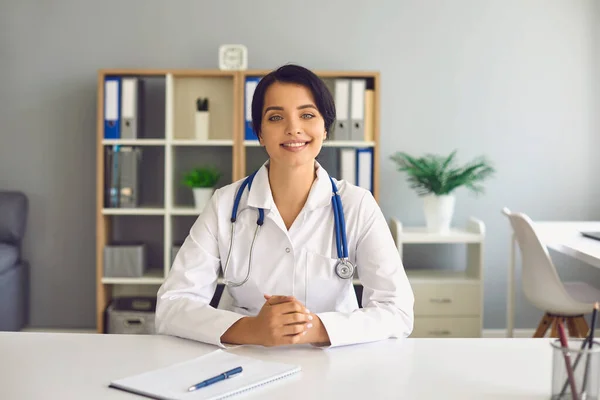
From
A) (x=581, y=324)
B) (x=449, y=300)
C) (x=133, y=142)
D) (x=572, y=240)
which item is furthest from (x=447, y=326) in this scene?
(x=133, y=142)

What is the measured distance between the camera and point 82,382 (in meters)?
1.16

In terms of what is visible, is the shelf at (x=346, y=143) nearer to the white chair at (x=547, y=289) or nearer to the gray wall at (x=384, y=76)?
the gray wall at (x=384, y=76)

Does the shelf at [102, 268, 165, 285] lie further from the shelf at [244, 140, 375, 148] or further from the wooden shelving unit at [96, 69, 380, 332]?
the shelf at [244, 140, 375, 148]

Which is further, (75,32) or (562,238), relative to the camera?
(75,32)

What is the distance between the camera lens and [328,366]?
4.15 ft

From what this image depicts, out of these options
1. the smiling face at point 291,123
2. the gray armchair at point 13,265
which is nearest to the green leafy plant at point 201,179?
the gray armchair at point 13,265

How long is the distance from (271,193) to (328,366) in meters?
0.67

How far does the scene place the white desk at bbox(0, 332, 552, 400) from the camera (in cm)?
112

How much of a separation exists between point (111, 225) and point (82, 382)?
2.85m

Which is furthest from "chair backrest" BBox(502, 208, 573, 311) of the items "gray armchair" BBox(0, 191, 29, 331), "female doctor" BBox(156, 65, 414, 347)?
"gray armchair" BBox(0, 191, 29, 331)

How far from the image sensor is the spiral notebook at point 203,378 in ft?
3.60

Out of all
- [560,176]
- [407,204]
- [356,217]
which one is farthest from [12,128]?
[560,176]

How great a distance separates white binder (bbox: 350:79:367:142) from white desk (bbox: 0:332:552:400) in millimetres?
2286

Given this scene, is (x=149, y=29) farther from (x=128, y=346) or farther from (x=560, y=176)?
(x=128, y=346)
